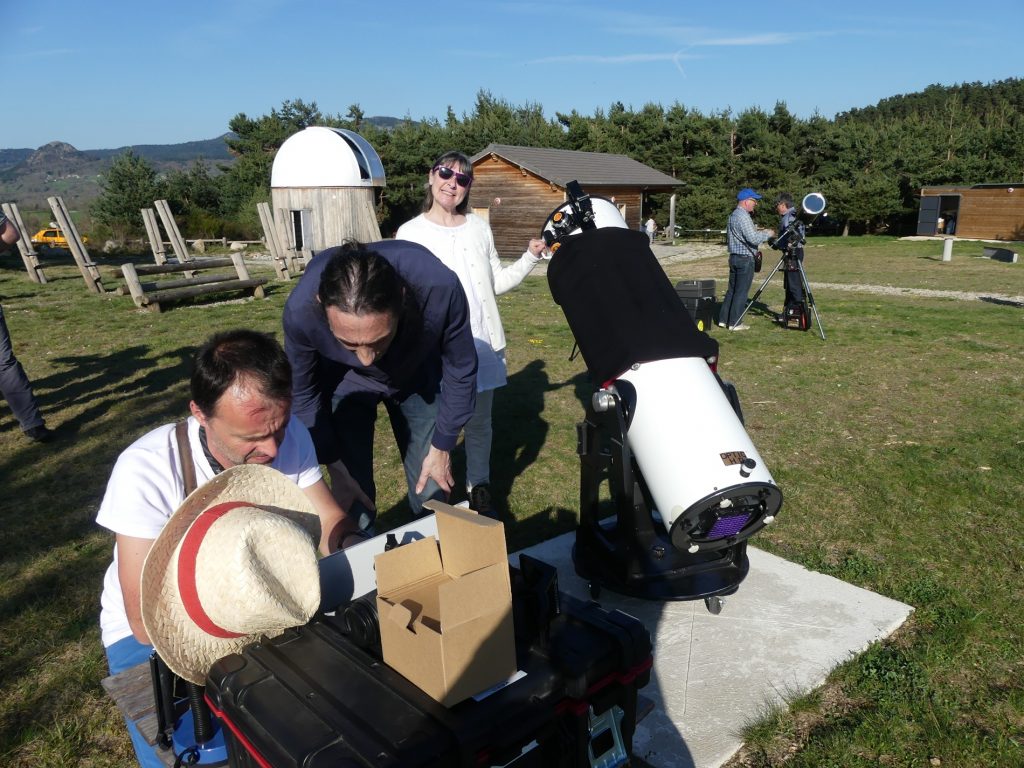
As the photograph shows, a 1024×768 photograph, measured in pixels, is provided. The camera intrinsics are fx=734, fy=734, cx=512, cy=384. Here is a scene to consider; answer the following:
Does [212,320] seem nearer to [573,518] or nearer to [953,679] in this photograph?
[573,518]

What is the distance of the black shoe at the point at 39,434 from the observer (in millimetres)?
5097

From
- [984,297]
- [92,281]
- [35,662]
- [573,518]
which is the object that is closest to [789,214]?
A: [984,297]

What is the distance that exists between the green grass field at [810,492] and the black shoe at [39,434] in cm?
12

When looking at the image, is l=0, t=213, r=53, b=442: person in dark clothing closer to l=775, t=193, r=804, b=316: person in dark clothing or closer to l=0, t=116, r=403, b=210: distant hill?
l=775, t=193, r=804, b=316: person in dark clothing

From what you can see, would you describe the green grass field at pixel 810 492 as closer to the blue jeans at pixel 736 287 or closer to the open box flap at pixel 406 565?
the blue jeans at pixel 736 287

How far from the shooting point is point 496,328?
12.1 feet

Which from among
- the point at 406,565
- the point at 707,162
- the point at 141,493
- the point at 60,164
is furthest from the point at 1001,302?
the point at 60,164

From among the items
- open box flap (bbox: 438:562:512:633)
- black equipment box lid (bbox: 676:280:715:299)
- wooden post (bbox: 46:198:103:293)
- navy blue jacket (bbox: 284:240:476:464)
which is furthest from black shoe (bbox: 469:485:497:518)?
wooden post (bbox: 46:198:103:293)

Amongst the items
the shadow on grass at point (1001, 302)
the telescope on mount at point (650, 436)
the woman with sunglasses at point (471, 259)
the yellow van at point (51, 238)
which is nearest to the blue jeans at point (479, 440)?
the woman with sunglasses at point (471, 259)

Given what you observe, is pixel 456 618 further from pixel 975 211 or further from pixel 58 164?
pixel 58 164

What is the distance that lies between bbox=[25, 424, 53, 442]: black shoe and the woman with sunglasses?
325 cm

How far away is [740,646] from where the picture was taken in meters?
2.71

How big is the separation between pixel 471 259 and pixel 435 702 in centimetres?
257

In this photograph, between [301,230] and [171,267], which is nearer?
[171,267]
